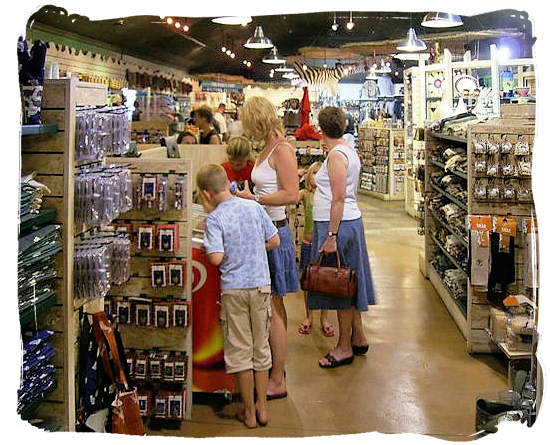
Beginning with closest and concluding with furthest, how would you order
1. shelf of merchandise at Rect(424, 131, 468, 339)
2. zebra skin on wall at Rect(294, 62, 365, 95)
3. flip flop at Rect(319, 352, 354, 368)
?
1. flip flop at Rect(319, 352, 354, 368)
2. shelf of merchandise at Rect(424, 131, 468, 339)
3. zebra skin on wall at Rect(294, 62, 365, 95)

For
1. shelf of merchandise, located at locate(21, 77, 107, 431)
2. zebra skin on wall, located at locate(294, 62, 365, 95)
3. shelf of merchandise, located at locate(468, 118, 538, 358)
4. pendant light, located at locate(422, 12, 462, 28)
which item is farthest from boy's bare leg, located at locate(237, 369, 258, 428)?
zebra skin on wall, located at locate(294, 62, 365, 95)

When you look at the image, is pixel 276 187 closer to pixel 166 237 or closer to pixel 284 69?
pixel 166 237

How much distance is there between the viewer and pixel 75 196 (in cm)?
178

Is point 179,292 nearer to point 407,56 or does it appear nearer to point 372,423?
point 372,423

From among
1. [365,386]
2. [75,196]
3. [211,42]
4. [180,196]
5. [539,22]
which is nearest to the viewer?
[539,22]

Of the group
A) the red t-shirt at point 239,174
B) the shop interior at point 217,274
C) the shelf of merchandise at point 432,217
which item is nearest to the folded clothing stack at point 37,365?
the shop interior at point 217,274

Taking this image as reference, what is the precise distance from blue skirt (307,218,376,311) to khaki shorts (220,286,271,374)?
676mm

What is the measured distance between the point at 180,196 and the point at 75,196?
0.67 meters

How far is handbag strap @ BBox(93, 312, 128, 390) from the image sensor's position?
192cm

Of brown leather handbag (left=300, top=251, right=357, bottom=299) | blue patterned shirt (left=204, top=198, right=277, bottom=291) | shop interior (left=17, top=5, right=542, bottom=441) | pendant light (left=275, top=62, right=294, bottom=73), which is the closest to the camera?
shop interior (left=17, top=5, right=542, bottom=441)

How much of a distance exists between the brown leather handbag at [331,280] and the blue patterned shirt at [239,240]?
1.98ft

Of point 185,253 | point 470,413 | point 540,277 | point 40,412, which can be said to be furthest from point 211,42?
point 540,277

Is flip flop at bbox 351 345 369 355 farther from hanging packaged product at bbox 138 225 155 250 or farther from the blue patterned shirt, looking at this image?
hanging packaged product at bbox 138 225 155 250

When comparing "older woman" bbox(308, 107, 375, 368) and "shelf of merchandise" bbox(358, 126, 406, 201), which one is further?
"shelf of merchandise" bbox(358, 126, 406, 201)
